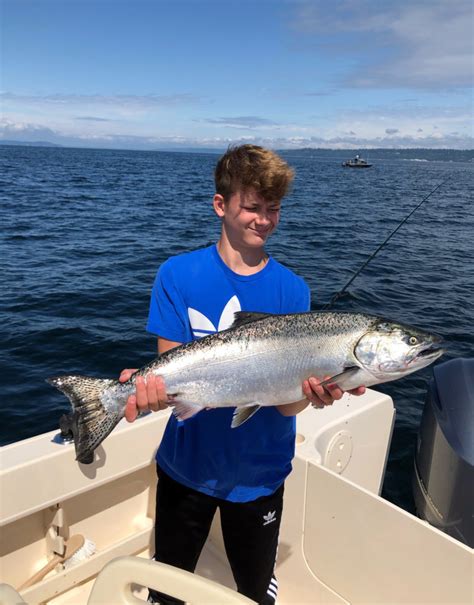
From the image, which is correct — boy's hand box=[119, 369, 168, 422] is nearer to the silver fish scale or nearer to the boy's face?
the silver fish scale

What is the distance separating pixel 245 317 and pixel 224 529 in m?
1.53

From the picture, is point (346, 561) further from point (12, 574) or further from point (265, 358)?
point (12, 574)

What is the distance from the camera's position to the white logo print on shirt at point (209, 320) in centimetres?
325

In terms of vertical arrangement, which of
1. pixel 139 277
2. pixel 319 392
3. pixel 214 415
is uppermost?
pixel 319 392

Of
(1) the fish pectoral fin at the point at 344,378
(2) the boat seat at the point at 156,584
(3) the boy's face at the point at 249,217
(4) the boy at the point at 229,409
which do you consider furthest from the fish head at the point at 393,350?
(2) the boat seat at the point at 156,584

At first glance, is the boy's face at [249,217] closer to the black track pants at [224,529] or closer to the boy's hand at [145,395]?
the boy's hand at [145,395]

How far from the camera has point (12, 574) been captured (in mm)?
4219

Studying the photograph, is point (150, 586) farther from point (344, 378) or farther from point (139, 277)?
point (139, 277)

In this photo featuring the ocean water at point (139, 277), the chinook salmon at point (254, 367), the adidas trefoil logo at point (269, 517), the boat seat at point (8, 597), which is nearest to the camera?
the boat seat at point (8, 597)

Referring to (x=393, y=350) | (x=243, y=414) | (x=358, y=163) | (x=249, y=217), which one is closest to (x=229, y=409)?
(x=243, y=414)

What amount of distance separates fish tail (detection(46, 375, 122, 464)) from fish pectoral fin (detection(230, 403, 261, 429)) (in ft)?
2.44

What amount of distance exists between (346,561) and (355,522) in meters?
0.47

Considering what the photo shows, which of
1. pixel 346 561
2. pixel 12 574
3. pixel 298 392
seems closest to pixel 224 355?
pixel 298 392

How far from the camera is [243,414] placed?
3.06 meters
